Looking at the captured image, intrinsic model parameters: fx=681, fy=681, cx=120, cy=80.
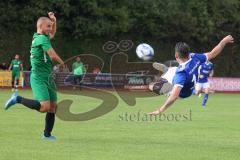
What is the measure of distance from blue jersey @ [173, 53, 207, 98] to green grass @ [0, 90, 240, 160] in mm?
1021

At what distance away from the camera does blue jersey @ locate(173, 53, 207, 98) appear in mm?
11594

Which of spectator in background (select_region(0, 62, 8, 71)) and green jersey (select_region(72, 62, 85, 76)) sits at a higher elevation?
green jersey (select_region(72, 62, 85, 76))

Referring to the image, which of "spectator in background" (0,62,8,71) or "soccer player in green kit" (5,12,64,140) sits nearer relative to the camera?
"soccer player in green kit" (5,12,64,140)

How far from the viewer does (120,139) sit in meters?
13.0

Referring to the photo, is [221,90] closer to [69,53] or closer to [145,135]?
[69,53]

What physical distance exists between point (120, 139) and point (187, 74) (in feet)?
6.83

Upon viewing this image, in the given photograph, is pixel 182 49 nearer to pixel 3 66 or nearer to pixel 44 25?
pixel 44 25

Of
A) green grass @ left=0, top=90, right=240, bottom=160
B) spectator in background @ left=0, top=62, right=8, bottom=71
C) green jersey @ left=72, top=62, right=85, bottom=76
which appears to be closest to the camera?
green grass @ left=0, top=90, right=240, bottom=160

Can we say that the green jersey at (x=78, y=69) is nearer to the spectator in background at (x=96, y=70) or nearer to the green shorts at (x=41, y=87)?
the spectator in background at (x=96, y=70)

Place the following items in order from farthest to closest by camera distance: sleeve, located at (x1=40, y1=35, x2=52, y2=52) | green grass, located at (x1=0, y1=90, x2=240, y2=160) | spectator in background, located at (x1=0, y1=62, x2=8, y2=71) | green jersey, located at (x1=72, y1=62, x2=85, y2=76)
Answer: spectator in background, located at (x1=0, y1=62, x2=8, y2=71) < green jersey, located at (x1=72, y1=62, x2=85, y2=76) < sleeve, located at (x1=40, y1=35, x2=52, y2=52) < green grass, located at (x1=0, y1=90, x2=240, y2=160)

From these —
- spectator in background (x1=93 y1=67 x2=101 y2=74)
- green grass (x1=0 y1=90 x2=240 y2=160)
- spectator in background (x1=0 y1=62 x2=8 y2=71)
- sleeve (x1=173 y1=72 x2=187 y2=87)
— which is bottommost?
spectator in background (x1=93 y1=67 x2=101 y2=74)

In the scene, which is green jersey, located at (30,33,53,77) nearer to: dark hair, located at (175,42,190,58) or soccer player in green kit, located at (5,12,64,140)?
soccer player in green kit, located at (5,12,64,140)

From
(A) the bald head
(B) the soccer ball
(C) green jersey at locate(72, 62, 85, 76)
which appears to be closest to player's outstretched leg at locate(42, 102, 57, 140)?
(A) the bald head

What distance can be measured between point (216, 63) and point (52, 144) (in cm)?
3941
